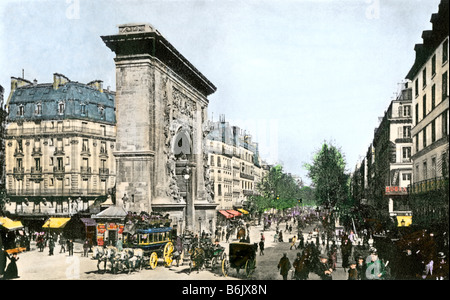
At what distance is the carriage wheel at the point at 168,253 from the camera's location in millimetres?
21694

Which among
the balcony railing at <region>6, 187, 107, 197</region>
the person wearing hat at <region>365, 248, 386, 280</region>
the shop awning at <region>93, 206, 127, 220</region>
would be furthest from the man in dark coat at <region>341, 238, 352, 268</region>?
the balcony railing at <region>6, 187, 107, 197</region>

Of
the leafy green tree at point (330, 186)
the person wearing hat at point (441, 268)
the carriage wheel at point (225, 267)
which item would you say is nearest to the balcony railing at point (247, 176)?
the leafy green tree at point (330, 186)

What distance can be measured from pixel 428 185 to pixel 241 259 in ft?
27.1

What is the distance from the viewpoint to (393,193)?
31.2 meters

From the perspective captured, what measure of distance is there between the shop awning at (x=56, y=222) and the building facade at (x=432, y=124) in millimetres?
17877

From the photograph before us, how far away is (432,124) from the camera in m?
19.0

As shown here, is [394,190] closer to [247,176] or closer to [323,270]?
[323,270]

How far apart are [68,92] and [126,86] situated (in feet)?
12.8

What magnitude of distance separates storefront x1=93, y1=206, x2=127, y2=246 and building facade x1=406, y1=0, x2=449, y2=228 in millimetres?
14354

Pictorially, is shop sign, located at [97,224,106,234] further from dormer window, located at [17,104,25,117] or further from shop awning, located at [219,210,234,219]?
shop awning, located at [219,210,234,219]

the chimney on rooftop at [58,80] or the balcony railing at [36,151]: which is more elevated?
the chimney on rooftop at [58,80]

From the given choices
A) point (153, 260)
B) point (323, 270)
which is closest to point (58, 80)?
point (153, 260)

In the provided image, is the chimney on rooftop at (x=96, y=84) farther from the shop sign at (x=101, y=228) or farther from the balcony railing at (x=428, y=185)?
the balcony railing at (x=428, y=185)
